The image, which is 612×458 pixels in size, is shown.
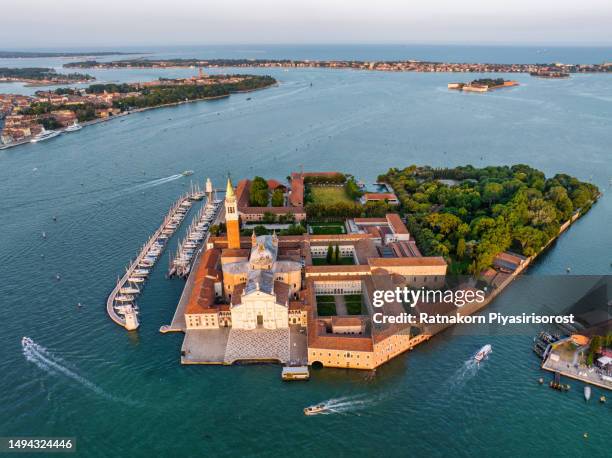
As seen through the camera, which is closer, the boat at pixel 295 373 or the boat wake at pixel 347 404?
the boat wake at pixel 347 404

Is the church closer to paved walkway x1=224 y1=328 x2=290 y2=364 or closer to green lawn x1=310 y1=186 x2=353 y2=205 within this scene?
paved walkway x1=224 y1=328 x2=290 y2=364

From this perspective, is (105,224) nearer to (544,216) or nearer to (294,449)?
(294,449)

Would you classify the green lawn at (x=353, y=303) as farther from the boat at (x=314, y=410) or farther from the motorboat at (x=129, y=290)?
the motorboat at (x=129, y=290)

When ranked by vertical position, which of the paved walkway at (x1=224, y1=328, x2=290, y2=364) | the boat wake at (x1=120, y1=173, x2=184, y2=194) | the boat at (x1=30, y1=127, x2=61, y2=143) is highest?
the boat at (x1=30, y1=127, x2=61, y2=143)

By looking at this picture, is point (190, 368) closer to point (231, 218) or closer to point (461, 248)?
point (231, 218)

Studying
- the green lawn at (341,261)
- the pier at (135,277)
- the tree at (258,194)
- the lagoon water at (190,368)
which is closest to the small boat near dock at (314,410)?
the lagoon water at (190,368)

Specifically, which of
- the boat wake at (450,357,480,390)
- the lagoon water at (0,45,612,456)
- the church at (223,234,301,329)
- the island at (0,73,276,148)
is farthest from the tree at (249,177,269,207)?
the island at (0,73,276,148)

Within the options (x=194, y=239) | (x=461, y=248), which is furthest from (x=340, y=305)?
(x=194, y=239)
